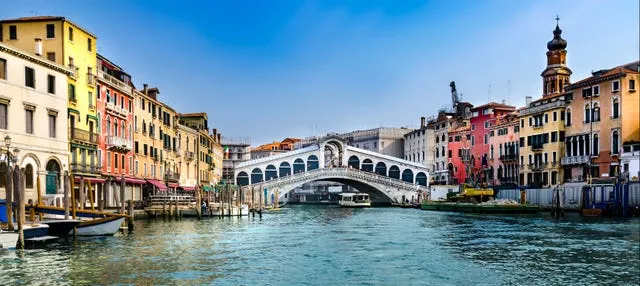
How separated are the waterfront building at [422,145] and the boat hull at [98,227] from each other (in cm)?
4172

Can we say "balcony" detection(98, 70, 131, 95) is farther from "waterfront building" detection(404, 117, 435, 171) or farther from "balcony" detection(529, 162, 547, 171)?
"waterfront building" detection(404, 117, 435, 171)

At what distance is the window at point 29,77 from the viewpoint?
69.1 feet

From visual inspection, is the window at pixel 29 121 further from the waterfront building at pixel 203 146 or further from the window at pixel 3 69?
the waterfront building at pixel 203 146

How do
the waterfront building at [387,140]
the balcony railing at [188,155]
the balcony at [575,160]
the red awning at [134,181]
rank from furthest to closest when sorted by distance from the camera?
1. the waterfront building at [387,140]
2. the balcony railing at [188,155]
3. the balcony at [575,160]
4. the red awning at [134,181]

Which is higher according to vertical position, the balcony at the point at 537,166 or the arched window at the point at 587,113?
the arched window at the point at 587,113

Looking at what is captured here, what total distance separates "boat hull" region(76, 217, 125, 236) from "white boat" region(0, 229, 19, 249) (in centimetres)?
340

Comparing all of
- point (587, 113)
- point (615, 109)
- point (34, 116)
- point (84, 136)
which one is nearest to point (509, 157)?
point (587, 113)

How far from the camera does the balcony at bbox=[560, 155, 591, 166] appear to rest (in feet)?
119

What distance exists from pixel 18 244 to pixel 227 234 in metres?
7.58

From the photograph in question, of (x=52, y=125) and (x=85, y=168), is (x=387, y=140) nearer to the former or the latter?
(x=85, y=168)

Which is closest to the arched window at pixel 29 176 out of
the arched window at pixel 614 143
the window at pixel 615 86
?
the arched window at pixel 614 143

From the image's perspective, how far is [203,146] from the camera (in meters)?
44.9

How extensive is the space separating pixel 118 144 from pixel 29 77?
7413 millimetres

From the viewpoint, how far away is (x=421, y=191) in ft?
174
